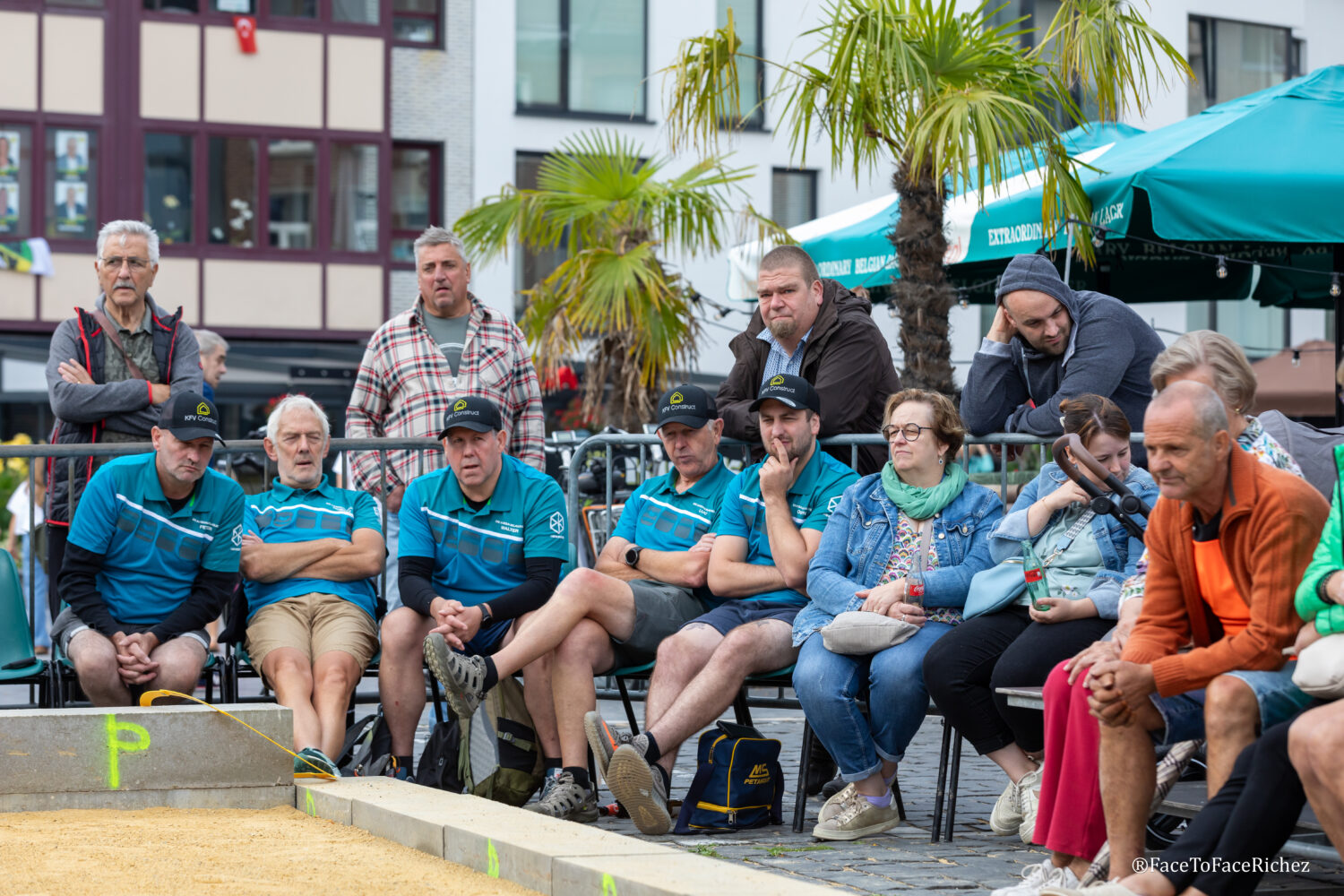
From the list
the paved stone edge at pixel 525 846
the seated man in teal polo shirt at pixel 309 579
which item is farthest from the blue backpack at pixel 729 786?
the seated man in teal polo shirt at pixel 309 579

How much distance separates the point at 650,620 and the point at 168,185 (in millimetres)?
19637

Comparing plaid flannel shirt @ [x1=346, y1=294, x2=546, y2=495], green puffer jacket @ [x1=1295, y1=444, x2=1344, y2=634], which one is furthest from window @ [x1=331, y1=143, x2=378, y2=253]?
green puffer jacket @ [x1=1295, y1=444, x2=1344, y2=634]

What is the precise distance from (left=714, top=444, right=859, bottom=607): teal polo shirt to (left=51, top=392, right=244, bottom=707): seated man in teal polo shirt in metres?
2.11

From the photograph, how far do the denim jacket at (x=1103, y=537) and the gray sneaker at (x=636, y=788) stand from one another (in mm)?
1472

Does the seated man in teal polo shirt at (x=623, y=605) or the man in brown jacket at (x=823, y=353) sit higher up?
the man in brown jacket at (x=823, y=353)

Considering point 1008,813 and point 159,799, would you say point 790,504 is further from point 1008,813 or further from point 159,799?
point 159,799

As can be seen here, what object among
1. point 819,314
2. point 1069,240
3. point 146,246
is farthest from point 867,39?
point 146,246

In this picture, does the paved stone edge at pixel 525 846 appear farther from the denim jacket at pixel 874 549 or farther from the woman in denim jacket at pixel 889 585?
the denim jacket at pixel 874 549

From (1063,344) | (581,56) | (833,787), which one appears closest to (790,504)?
(833,787)

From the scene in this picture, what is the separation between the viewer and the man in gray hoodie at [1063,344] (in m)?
6.65

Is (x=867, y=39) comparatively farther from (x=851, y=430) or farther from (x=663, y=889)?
(x=663, y=889)

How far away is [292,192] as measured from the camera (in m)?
25.4

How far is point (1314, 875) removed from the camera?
527 centimetres

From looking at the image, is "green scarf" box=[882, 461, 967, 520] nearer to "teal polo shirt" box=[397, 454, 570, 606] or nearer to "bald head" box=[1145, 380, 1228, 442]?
"teal polo shirt" box=[397, 454, 570, 606]
